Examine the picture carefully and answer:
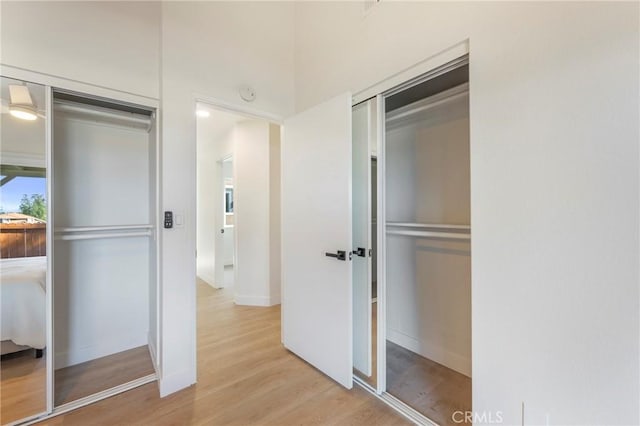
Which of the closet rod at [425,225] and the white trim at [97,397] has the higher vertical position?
the closet rod at [425,225]

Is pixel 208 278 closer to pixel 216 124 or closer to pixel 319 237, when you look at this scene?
pixel 216 124

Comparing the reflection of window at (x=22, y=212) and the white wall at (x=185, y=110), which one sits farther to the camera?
the white wall at (x=185, y=110)

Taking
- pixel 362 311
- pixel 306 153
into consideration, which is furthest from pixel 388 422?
pixel 306 153

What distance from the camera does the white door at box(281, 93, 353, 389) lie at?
192 centimetres

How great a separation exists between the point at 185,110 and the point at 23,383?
6.97 ft

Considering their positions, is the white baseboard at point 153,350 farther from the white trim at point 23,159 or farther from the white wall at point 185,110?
the white trim at point 23,159

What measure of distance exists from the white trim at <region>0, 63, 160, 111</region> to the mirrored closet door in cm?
5

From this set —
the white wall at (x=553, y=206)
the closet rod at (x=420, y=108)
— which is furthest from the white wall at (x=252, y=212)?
the white wall at (x=553, y=206)

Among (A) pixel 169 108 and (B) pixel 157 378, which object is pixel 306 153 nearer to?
(A) pixel 169 108

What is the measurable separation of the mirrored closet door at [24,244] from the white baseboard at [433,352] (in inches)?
105

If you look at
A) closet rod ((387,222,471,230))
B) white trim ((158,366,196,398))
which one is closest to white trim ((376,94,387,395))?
closet rod ((387,222,471,230))

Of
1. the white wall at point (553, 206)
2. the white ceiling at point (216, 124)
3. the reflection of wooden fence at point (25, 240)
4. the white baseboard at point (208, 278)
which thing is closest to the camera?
the white wall at point (553, 206)

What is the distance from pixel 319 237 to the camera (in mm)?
2129

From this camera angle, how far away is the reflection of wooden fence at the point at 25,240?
1.64m
